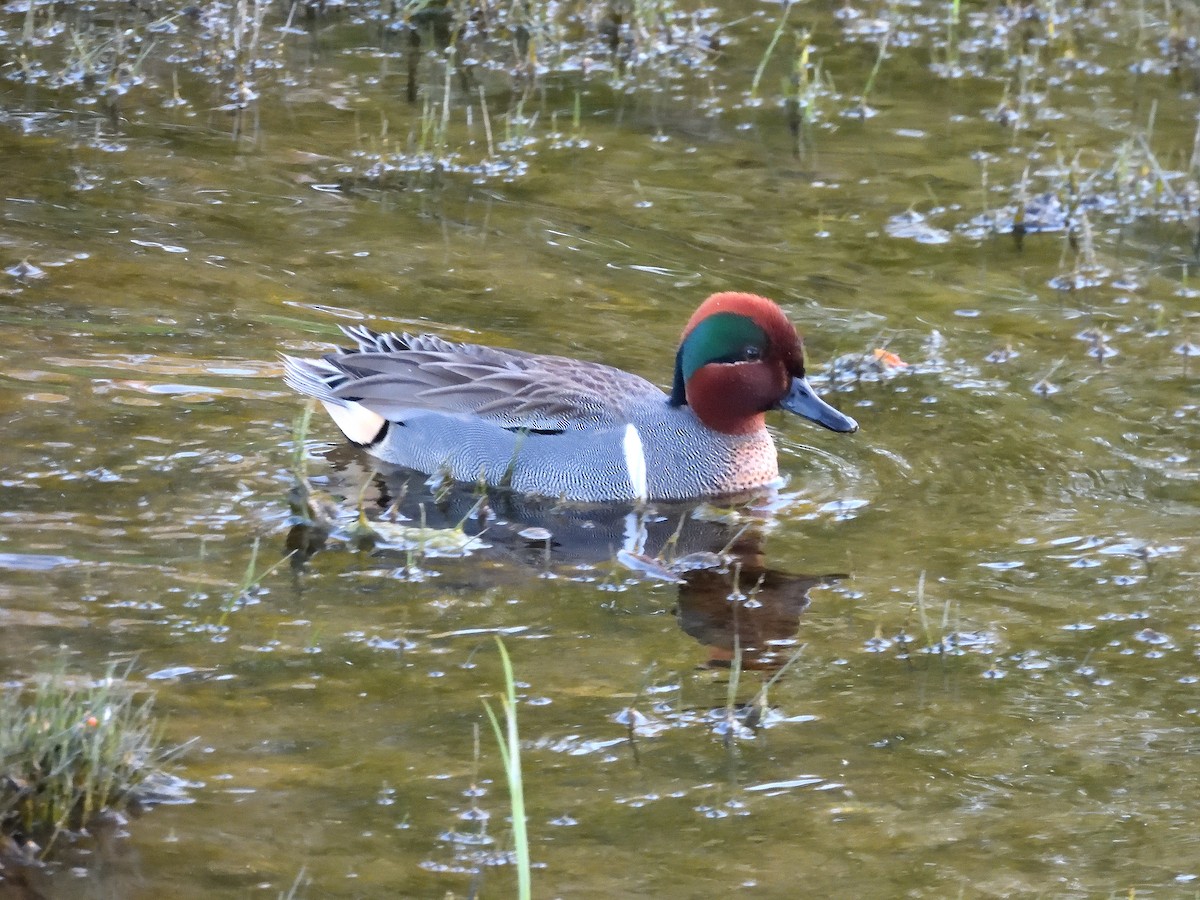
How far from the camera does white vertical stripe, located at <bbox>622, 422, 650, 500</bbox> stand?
6.20 meters

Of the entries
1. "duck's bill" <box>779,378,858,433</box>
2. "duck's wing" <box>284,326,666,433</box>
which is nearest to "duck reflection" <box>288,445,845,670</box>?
"duck's wing" <box>284,326,666,433</box>

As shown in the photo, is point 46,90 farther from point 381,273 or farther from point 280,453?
point 280,453

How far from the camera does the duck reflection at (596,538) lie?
16.9ft

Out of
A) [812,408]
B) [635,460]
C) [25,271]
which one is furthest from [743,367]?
[25,271]

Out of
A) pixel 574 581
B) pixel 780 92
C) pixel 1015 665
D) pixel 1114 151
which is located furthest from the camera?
pixel 780 92

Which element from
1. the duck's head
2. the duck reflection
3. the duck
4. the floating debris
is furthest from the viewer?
the floating debris

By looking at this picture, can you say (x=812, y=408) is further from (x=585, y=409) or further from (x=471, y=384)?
(x=471, y=384)

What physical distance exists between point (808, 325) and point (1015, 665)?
2.87 meters

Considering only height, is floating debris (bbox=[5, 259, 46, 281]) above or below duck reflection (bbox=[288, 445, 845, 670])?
above

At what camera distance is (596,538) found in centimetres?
586

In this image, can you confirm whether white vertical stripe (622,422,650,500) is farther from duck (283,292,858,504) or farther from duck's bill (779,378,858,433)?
duck's bill (779,378,858,433)

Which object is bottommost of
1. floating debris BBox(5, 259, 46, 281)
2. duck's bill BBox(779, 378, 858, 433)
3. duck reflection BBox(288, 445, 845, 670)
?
duck reflection BBox(288, 445, 845, 670)

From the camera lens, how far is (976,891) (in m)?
3.72

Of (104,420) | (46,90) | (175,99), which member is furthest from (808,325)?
(46,90)
